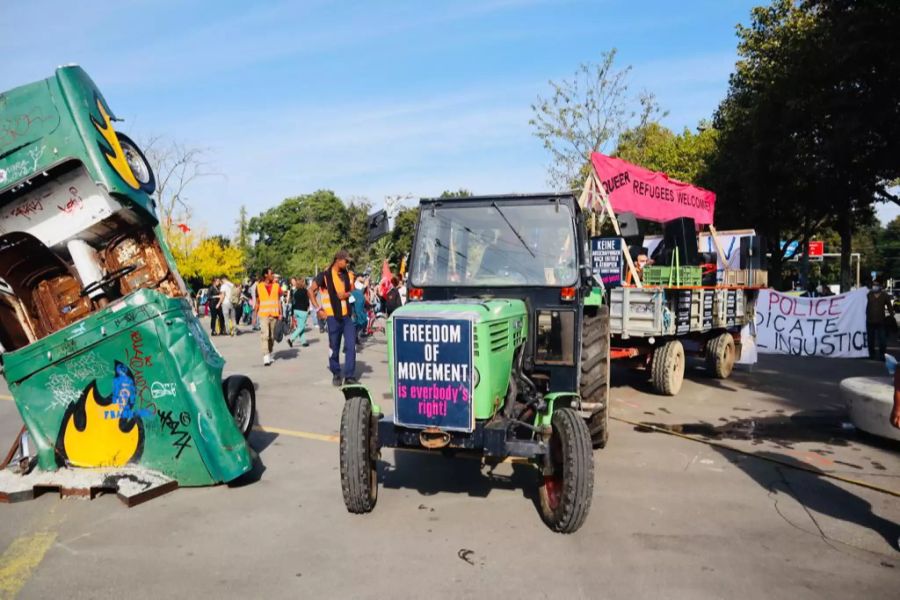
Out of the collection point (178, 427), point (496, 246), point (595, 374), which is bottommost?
point (178, 427)

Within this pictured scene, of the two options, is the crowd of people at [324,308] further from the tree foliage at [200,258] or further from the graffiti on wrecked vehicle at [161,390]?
the tree foliage at [200,258]

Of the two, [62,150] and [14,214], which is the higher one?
[62,150]

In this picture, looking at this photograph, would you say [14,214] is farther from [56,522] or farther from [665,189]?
[665,189]

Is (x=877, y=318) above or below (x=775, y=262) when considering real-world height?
below

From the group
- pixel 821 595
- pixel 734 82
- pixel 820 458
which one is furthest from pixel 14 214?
pixel 734 82

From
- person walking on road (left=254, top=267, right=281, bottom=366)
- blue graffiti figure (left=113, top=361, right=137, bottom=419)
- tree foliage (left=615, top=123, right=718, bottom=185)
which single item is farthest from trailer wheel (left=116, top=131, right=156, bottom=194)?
tree foliage (left=615, top=123, right=718, bottom=185)

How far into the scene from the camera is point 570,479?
4.17 meters

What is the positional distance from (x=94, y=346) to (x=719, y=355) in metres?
9.45

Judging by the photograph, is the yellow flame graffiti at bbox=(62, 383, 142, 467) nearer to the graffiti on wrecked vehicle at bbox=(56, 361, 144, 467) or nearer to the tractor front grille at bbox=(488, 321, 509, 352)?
the graffiti on wrecked vehicle at bbox=(56, 361, 144, 467)

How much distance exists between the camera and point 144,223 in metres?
5.54

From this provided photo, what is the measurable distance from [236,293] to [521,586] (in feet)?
63.9

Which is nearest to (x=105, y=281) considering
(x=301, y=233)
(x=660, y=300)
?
(x=660, y=300)

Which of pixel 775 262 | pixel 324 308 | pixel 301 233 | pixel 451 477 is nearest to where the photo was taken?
pixel 451 477

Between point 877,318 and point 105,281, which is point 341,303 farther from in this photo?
point 877,318
